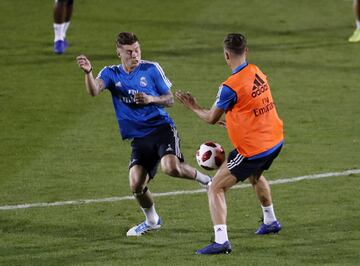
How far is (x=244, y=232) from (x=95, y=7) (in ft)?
43.7

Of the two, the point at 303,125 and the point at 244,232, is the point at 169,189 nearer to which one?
the point at 244,232

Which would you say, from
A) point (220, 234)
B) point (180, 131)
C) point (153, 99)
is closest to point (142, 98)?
point (153, 99)

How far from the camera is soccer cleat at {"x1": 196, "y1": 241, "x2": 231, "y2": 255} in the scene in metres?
11.3

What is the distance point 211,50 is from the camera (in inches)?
851

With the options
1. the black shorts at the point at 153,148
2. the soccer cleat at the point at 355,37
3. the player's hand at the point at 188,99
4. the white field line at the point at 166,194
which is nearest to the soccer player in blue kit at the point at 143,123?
the black shorts at the point at 153,148

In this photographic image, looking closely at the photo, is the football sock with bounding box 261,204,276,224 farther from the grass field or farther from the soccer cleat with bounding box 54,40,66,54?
the soccer cleat with bounding box 54,40,66,54

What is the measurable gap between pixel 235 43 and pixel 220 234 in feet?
5.90

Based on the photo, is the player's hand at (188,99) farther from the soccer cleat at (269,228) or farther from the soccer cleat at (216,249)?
the soccer cleat at (269,228)

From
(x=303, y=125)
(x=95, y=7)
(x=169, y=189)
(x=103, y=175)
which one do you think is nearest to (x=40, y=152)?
(x=103, y=175)

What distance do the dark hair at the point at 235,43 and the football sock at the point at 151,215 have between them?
6.91 ft

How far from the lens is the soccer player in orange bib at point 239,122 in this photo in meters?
11.3

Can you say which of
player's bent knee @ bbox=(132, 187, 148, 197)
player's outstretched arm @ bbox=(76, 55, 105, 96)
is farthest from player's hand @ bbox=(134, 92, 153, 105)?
player's bent knee @ bbox=(132, 187, 148, 197)

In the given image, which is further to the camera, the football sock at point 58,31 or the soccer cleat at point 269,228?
the football sock at point 58,31

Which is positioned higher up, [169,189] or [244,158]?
[244,158]
